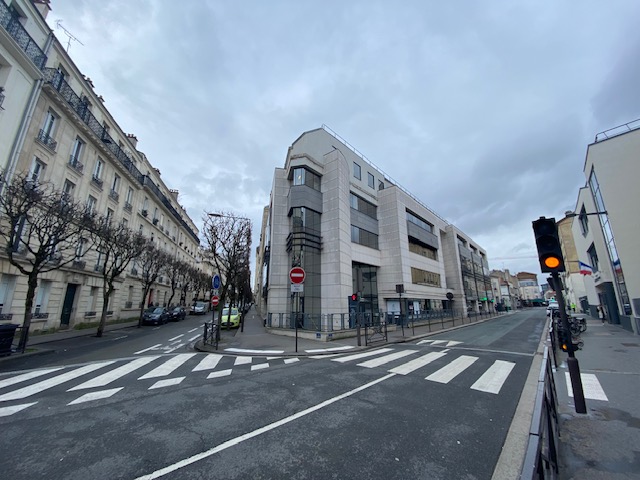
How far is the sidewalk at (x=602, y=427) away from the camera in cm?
330

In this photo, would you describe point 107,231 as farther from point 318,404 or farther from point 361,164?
point 361,164

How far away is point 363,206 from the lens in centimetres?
2770

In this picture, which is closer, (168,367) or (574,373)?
(574,373)

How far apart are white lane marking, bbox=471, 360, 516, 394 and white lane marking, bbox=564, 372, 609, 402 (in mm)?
1335

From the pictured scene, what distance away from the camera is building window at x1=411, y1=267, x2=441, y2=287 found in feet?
94.6

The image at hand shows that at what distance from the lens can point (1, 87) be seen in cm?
1386

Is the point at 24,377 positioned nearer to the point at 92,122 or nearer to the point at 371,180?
the point at 92,122

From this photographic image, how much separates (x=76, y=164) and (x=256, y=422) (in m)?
24.4

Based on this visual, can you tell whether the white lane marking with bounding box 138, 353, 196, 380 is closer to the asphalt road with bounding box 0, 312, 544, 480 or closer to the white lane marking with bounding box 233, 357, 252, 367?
the asphalt road with bounding box 0, 312, 544, 480

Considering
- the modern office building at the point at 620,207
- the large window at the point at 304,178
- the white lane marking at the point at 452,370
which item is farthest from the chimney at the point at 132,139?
the modern office building at the point at 620,207

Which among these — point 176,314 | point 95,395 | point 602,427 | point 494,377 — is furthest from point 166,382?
point 176,314

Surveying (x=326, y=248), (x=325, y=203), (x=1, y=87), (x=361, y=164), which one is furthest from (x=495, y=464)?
(x=361, y=164)

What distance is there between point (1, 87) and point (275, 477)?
22.0 m

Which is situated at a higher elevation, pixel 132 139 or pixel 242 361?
pixel 132 139
